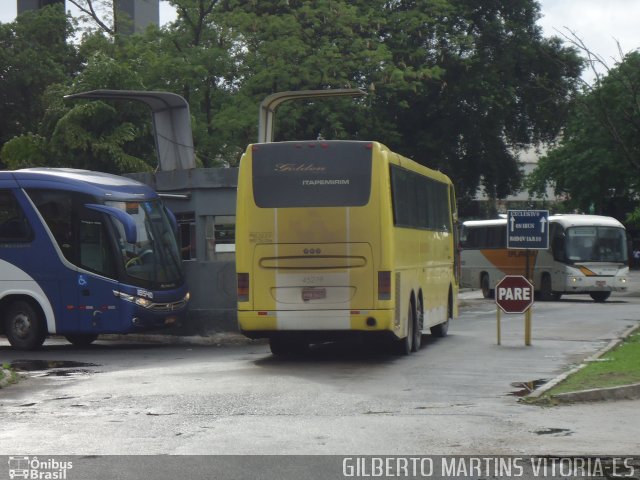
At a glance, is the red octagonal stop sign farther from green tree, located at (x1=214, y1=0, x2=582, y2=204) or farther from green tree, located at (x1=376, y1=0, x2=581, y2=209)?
green tree, located at (x1=376, y1=0, x2=581, y2=209)

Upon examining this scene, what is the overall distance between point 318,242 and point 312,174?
1.06 meters

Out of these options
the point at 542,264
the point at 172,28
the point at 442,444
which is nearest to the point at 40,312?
the point at 442,444

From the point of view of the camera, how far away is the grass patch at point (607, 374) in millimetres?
14766

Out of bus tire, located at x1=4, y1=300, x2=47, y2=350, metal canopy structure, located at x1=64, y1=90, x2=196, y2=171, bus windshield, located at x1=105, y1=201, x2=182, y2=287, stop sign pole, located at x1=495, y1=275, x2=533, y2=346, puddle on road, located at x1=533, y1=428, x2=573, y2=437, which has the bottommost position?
puddle on road, located at x1=533, y1=428, x2=573, y2=437

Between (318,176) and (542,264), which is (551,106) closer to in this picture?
(542,264)

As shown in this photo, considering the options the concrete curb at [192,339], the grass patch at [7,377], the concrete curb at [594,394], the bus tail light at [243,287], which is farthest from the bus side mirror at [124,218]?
the concrete curb at [594,394]

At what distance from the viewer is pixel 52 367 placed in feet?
63.2

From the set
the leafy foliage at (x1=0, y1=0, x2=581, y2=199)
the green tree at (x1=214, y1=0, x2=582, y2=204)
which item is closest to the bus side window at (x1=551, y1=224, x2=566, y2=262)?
the leafy foliage at (x1=0, y1=0, x2=581, y2=199)

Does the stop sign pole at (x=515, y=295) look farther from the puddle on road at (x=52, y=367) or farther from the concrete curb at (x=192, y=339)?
the puddle on road at (x=52, y=367)

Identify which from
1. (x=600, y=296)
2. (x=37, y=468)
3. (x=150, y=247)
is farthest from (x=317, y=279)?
(x=600, y=296)

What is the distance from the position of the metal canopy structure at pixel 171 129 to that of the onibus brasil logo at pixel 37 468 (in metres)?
18.8

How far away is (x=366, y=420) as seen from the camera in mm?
12391

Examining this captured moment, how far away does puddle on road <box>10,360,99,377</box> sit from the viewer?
1816 cm

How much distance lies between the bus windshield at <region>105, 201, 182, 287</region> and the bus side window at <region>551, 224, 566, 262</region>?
21722 millimetres
